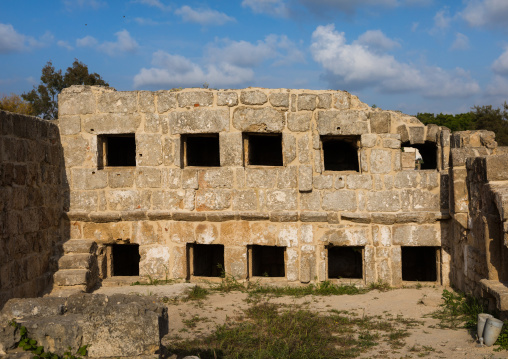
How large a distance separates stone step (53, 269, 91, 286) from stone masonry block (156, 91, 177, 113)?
3.08 m

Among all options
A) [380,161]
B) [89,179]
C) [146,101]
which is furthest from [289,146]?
[89,179]

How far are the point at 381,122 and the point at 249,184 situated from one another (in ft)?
8.16

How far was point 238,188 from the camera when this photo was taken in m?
8.70

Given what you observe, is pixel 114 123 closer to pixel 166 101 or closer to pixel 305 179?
pixel 166 101

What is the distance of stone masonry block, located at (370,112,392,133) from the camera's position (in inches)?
336

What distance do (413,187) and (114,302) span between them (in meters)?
5.66

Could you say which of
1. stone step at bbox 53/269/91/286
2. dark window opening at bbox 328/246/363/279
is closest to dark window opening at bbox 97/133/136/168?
stone step at bbox 53/269/91/286

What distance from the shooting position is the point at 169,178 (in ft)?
28.9

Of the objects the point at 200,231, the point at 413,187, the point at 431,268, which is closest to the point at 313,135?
the point at 413,187

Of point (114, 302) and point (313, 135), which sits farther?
point (313, 135)

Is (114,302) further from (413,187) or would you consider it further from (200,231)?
(413,187)

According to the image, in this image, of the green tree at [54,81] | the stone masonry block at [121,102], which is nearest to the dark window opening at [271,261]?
the stone masonry block at [121,102]

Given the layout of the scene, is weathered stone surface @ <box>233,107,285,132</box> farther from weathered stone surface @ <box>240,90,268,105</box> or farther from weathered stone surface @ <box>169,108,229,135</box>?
weathered stone surface @ <box>169,108,229,135</box>

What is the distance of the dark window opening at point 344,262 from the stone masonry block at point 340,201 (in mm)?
2783
